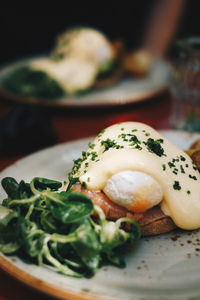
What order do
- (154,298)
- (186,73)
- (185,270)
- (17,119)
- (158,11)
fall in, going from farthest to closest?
(158,11) < (186,73) < (17,119) < (185,270) < (154,298)

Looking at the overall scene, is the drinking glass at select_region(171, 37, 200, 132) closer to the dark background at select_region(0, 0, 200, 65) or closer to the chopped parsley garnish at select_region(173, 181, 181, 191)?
the chopped parsley garnish at select_region(173, 181, 181, 191)

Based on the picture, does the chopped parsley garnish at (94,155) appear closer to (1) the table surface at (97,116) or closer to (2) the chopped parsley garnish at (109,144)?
(2) the chopped parsley garnish at (109,144)

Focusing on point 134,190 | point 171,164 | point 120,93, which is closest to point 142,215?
point 134,190

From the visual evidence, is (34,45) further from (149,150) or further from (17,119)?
(149,150)

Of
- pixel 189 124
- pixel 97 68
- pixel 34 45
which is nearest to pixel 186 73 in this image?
pixel 189 124

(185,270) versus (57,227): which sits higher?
(57,227)

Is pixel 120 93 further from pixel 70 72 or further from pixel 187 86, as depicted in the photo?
pixel 187 86

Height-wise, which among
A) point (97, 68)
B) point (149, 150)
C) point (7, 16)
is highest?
point (7, 16)

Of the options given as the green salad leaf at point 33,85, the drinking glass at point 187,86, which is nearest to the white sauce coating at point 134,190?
the drinking glass at point 187,86
